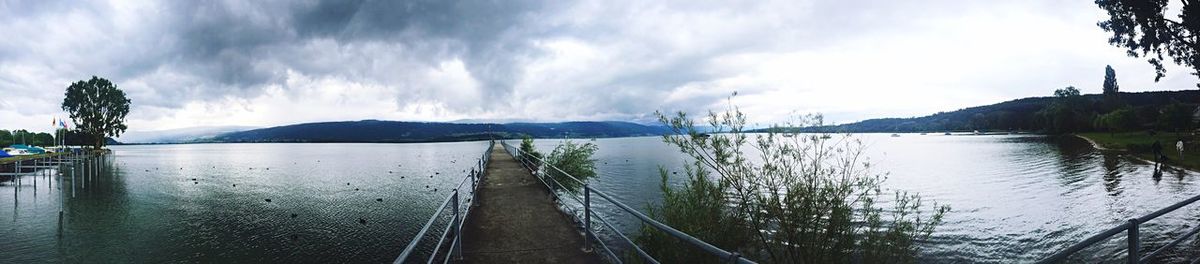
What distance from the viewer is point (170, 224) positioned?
57.9 ft

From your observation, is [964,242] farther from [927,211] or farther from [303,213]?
[303,213]

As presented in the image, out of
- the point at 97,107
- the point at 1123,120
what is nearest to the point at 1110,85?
the point at 1123,120

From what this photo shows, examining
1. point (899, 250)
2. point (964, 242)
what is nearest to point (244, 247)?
point (899, 250)

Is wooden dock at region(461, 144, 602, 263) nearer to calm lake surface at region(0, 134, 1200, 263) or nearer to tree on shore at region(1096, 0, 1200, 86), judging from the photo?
calm lake surface at region(0, 134, 1200, 263)

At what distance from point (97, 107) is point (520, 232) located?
101 meters

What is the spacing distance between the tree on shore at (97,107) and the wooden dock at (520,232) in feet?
313

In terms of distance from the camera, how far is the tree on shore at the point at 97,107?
72.6 metres

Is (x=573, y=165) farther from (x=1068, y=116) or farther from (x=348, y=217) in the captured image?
(x=1068, y=116)

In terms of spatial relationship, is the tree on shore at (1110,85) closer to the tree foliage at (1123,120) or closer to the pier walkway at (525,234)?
the tree foliage at (1123,120)

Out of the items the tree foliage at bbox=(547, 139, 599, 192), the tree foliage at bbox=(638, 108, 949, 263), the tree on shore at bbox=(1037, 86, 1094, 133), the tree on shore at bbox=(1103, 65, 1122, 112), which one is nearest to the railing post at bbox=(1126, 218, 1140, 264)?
the tree foliage at bbox=(638, 108, 949, 263)

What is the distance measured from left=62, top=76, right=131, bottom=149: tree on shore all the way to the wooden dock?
95.3 meters

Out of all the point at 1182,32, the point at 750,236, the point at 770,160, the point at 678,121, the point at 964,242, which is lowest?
the point at 964,242

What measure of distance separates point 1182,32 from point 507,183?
2294cm

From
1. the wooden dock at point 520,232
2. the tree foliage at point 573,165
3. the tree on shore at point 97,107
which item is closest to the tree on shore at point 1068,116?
the tree foliage at point 573,165
